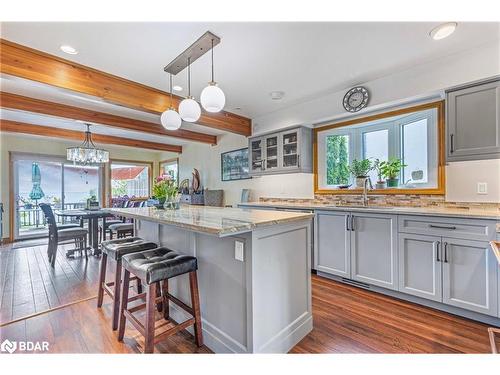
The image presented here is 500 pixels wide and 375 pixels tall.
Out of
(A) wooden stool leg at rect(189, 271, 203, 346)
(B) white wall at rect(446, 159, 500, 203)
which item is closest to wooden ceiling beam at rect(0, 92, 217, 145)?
(A) wooden stool leg at rect(189, 271, 203, 346)

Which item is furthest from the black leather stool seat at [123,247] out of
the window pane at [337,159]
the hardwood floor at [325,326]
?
the window pane at [337,159]

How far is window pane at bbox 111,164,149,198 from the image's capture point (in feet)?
23.7

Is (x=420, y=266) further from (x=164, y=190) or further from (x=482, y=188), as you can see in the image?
(x=164, y=190)

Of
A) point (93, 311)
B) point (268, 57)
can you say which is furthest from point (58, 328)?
point (268, 57)

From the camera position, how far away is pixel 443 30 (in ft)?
6.35

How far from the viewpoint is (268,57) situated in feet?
7.68

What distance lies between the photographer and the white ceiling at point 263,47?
189 cm

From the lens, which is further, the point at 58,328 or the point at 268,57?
the point at 268,57

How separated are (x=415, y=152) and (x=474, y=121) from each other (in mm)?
752

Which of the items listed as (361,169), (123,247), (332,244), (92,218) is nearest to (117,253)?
(123,247)

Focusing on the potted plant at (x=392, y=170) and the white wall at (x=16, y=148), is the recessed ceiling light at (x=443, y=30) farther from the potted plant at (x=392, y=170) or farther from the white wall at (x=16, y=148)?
the white wall at (x=16, y=148)
